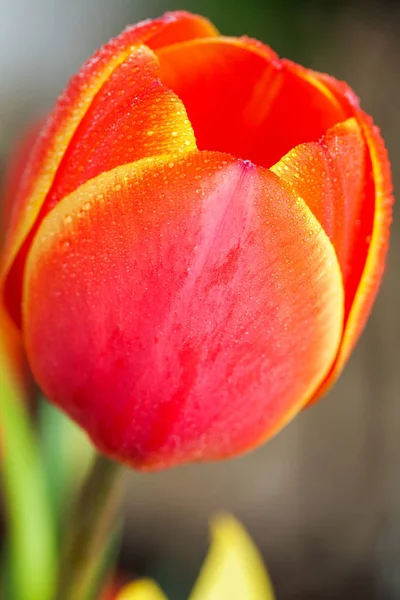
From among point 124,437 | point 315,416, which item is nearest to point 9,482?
point 124,437

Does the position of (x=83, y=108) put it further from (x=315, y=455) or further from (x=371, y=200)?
(x=315, y=455)

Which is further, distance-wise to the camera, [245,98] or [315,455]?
[315,455]

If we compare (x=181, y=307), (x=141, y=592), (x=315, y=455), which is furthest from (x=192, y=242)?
(x=315, y=455)

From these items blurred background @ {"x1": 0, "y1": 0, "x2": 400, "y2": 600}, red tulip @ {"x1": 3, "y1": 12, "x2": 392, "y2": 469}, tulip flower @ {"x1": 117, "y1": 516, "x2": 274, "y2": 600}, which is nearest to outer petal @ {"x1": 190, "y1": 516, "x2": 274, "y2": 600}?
tulip flower @ {"x1": 117, "y1": 516, "x2": 274, "y2": 600}

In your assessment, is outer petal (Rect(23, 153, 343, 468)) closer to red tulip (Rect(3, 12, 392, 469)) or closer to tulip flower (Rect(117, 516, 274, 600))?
red tulip (Rect(3, 12, 392, 469))

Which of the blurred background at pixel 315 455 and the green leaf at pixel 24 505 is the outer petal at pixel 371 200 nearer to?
the green leaf at pixel 24 505
